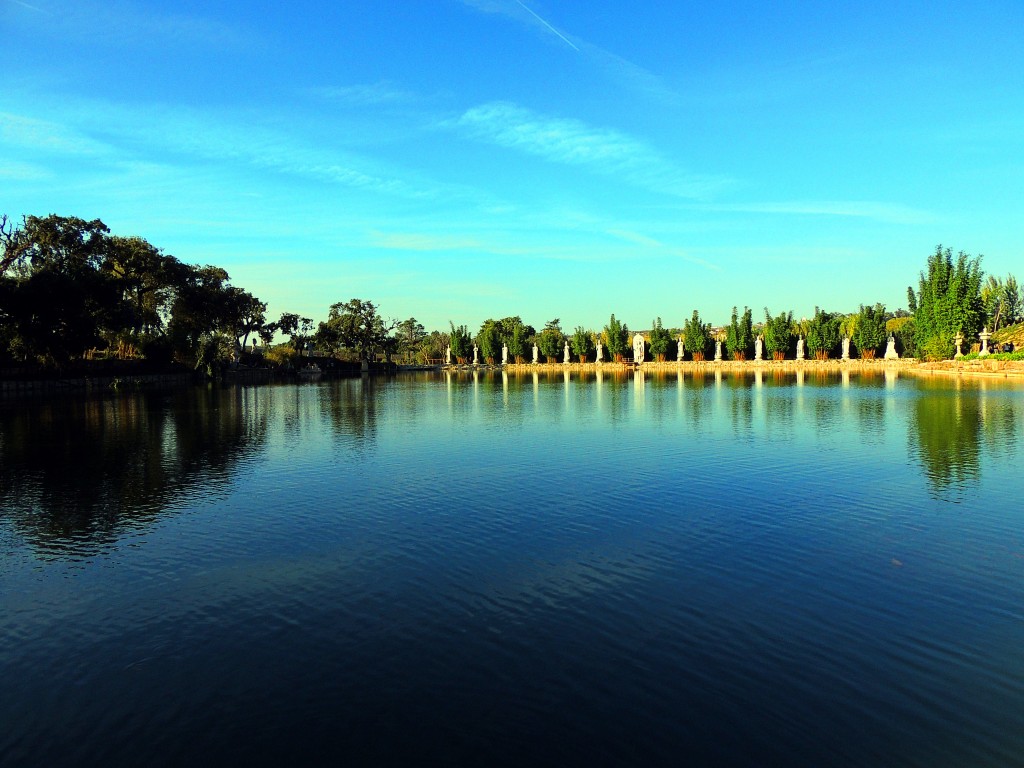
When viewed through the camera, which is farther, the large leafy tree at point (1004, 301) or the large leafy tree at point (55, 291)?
the large leafy tree at point (1004, 301)

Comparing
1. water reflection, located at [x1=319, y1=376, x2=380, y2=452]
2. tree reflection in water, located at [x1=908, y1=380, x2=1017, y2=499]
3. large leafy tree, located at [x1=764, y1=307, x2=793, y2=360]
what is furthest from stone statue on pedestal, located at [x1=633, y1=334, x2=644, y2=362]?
tree reflection in water, located at [x1=908, y1=380, x2=1017, y2=499]

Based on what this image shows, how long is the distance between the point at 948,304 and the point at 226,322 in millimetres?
94830

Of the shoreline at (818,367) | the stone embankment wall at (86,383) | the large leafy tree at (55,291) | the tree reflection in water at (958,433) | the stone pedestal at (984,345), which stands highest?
the large leafy tree at (55,291)

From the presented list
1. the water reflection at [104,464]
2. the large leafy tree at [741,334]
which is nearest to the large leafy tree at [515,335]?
the large leafy tree at [741,334]

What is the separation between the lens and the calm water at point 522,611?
7.41 metres

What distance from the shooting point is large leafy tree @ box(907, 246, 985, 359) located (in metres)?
81.7

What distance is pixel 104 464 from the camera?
83.5 feet

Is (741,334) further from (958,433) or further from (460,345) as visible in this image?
(958,433)

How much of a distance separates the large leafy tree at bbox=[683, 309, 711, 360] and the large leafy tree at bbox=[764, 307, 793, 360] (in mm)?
10848

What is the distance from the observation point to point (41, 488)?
21125mm

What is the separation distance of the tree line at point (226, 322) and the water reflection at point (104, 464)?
11456 mm

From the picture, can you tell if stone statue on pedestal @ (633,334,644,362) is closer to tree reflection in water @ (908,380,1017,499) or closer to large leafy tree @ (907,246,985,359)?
large leafy tree @ (907,246,985,359)

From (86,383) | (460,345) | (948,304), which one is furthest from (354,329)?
(948,304)

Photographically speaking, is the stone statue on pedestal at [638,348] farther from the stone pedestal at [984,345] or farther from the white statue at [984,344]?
the stone pedestal at [984,345]
